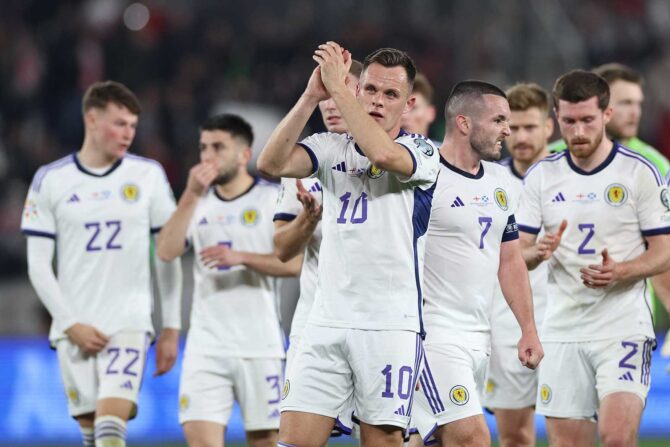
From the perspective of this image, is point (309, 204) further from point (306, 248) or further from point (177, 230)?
point (177, 230)

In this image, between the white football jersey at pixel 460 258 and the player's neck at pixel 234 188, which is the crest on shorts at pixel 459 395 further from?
the player's neck at pixel 234 188

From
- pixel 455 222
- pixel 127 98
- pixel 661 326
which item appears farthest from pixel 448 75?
pixel 455 222

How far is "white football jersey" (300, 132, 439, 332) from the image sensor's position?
225 inches

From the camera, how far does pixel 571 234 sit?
7.26 meters

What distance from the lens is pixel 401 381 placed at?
5.70 metres

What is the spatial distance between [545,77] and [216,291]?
9.65 m

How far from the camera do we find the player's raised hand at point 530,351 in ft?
20.4

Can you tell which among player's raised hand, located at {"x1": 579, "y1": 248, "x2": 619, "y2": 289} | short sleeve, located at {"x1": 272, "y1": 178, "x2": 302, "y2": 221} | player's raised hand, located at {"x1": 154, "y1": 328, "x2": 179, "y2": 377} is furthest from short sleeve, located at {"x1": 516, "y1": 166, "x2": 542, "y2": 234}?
player's raised hand, located at {"x1": 154, "y1": 328, "x2": 179, "y2": 377}

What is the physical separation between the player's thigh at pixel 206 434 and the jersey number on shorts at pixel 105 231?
52.0 inches

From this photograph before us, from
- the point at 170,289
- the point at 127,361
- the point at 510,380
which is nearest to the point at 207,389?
the point at 127,361

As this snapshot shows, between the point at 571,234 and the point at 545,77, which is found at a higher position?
the point at 545,77

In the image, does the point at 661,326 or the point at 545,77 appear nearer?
the point at 661,326

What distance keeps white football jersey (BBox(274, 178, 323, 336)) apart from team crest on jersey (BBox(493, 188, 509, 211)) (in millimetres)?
1058

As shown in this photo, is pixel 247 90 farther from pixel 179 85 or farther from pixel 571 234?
pixel 571 234
